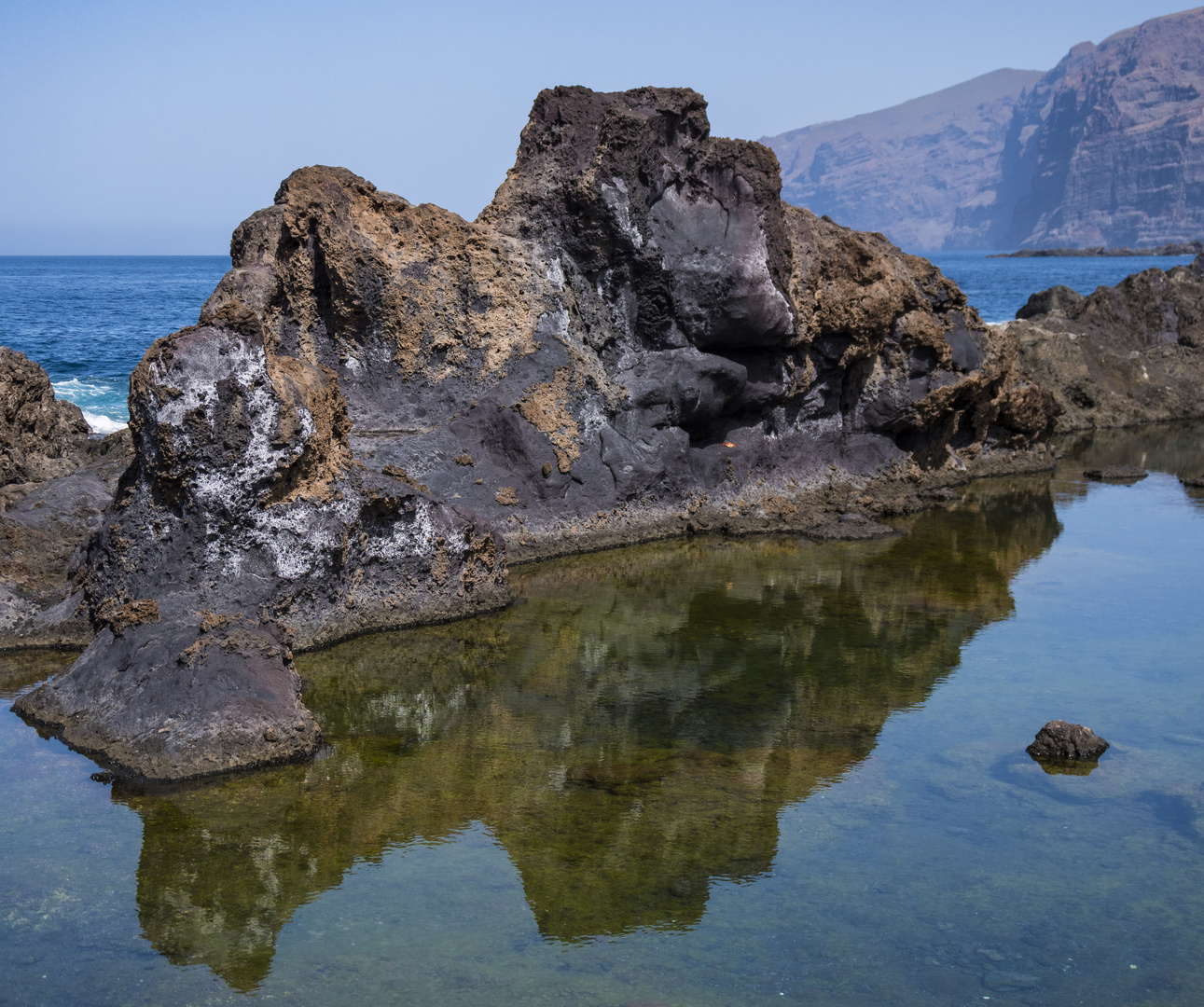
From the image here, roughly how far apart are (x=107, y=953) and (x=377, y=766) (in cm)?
216

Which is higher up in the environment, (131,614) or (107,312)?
(107,312)

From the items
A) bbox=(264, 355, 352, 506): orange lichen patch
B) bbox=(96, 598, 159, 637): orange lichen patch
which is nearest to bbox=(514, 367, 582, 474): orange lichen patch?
bbox=(264, 355, 352, 506): orange lichen patch

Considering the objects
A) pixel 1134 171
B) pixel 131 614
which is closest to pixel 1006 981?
pixel 131 614

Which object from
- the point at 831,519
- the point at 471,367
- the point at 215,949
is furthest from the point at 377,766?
the point at 831,519

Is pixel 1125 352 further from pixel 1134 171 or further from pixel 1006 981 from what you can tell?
pixel 1134 171

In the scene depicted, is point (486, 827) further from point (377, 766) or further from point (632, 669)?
point (632, 669)

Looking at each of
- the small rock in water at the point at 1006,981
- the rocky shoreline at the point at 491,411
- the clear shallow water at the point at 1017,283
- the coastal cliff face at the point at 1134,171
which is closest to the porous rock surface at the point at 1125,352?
the rocky shoreline at the point at 491,411

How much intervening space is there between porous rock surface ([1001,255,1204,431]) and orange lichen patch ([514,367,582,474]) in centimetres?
1186

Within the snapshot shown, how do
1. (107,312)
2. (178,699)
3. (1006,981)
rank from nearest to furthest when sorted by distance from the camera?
(1006,981) < (178,699) < (107,312)

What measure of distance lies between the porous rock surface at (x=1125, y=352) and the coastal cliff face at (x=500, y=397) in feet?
20.9

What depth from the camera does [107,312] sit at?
48.4m

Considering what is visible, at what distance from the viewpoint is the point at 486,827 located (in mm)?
6172

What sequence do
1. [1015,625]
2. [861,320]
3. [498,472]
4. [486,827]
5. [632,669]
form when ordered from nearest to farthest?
[486,827]
[632,669]
[1015,625]
[498,472]
[861,320]

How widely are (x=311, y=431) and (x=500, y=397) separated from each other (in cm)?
344
